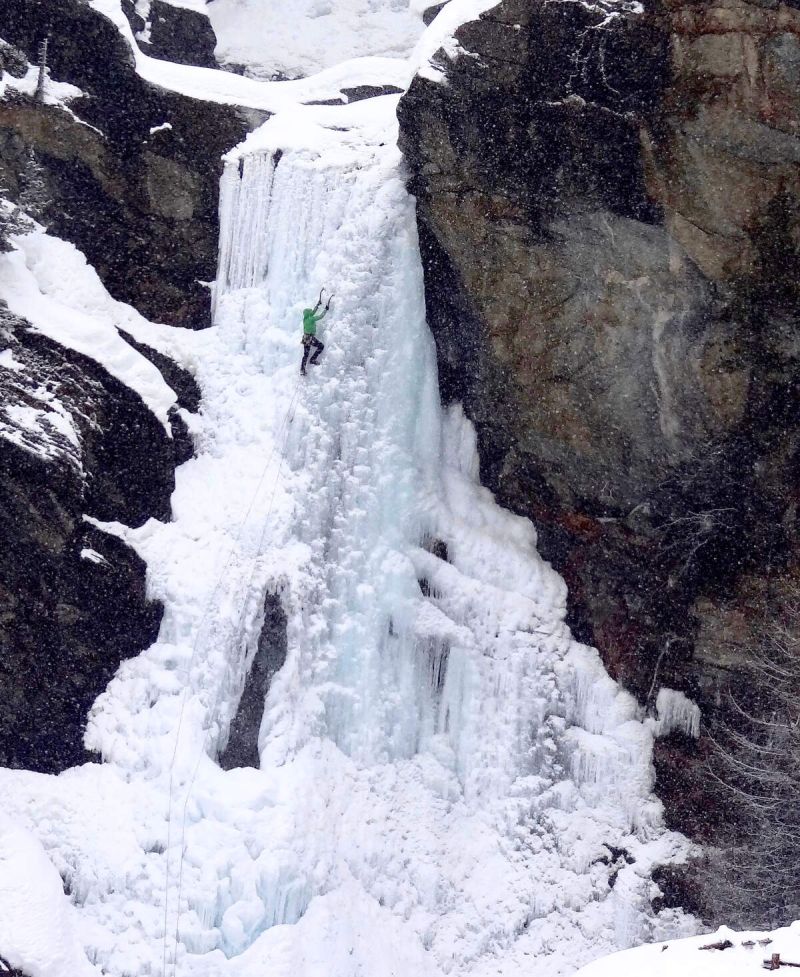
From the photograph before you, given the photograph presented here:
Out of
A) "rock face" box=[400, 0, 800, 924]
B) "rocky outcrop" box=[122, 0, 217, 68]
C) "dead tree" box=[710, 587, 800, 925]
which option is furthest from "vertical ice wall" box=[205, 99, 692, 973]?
"rocky outcrop" box=[122, 0, 217, 68]

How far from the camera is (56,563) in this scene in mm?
9312

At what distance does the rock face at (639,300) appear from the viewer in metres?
8.92

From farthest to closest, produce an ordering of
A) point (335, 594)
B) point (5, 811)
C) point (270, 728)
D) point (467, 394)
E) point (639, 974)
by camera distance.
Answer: point (467, 394) → point (335, 594) → point (270, 728) → point (5, 811) → point (639, 974)

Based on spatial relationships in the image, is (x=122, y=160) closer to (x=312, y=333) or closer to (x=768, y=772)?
(x=312, y=333)

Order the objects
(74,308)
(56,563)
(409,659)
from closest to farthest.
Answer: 1. (56,563)
2. (409,659)
3. (74,308)

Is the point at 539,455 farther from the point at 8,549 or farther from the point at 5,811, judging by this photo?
the point at 5,811

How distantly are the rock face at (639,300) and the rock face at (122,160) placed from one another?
299cm

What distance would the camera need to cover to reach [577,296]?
990 centimetres

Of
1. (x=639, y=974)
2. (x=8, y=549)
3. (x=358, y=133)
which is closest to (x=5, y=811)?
(x=8, y=549)

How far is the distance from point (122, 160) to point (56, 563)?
210 inches

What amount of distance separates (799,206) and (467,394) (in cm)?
401

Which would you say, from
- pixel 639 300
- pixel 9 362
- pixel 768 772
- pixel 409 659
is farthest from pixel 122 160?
pixel 768 772

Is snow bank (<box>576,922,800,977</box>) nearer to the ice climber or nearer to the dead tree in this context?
the dead tree

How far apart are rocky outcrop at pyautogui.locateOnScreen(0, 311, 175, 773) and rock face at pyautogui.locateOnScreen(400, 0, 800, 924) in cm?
416
